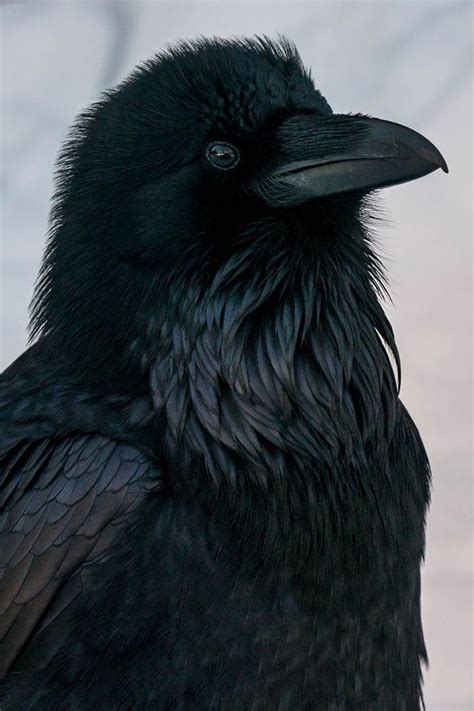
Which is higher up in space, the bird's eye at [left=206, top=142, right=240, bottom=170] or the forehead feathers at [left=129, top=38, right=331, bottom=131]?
the forehead feathers at [left=129, top=38, right=331, bottom=131]

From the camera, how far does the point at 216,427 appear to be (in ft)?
8.40

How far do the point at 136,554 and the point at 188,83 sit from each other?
113 cm

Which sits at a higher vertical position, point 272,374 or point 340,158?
point 340,158

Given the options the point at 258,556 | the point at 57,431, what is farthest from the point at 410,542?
the point at 57,431

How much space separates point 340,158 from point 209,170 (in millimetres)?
315

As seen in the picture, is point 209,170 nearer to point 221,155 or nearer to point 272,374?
point 221,155

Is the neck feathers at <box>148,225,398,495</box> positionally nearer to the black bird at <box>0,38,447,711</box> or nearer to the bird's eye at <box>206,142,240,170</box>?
the black bird at <box>0,38,447,711</box>

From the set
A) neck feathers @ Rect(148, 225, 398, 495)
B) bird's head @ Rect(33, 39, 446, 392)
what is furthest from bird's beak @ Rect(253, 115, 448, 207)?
neck feathers @ Rect(148, 225, 398, 495)

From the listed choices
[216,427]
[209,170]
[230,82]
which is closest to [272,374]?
[216,427]

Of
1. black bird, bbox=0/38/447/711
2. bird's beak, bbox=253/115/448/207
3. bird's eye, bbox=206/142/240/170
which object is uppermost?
bird's beak, bbox=253/115/448/207

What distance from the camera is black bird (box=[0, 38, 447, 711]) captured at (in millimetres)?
2441

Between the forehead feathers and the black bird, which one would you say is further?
the forehead feathers

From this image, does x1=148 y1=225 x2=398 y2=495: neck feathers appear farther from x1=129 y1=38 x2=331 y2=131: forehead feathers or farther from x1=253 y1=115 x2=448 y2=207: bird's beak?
x1=129 y1=38 x2=331 y2=131: forehead feathers

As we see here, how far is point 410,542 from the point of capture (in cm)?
272
